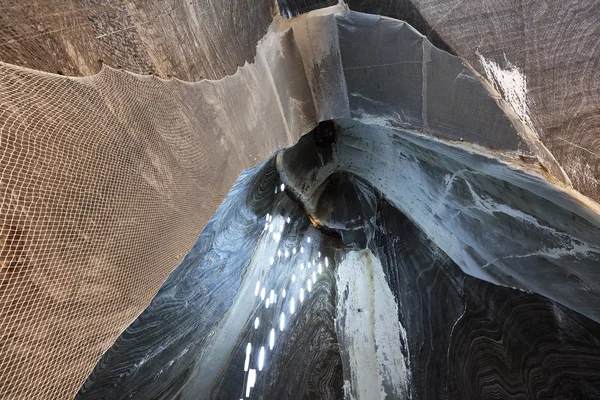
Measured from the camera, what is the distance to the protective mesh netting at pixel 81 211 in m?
0.80

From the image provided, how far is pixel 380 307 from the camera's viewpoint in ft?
13.3

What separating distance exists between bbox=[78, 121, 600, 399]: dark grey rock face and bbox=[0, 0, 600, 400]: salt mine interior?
19mm

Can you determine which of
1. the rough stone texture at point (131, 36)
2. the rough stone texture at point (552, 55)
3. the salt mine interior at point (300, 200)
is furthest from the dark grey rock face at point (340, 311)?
the rough stone texture at point (131, 36)

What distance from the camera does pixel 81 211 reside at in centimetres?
96

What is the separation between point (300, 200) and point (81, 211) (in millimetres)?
3624

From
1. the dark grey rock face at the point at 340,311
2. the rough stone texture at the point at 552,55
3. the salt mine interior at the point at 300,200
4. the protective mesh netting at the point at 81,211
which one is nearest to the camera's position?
the protective mesh netting at the point at 81,211

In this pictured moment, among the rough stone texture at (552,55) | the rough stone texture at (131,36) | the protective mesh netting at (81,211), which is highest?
the rough stone texture at (552,55)

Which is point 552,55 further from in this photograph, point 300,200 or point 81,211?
point 300,200

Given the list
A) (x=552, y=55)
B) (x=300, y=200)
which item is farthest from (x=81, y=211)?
(x=300, y=200)

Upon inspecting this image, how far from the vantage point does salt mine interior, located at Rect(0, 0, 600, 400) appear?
931 mm

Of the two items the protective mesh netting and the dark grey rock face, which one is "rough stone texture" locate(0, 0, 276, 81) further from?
the dark grey rock face

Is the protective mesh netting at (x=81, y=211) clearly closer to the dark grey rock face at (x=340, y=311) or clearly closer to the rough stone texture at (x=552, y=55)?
the rough stone texture at (x=552, y=55)

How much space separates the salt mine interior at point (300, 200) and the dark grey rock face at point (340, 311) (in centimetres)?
2

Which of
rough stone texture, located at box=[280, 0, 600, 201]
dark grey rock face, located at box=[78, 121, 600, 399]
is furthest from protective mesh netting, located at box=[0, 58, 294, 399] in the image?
dark grey rock face, located at box=[78, 121, 600, 399]
